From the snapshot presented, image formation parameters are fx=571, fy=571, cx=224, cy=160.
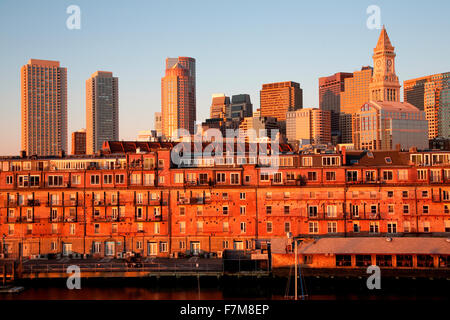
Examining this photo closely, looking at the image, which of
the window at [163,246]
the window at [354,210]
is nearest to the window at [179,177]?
the window at [163,246]

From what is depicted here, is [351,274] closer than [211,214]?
Yes

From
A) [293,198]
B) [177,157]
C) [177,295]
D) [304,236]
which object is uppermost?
[177,157]

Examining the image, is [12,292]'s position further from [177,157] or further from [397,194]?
[397,194]

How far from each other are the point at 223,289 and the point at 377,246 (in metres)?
21.1

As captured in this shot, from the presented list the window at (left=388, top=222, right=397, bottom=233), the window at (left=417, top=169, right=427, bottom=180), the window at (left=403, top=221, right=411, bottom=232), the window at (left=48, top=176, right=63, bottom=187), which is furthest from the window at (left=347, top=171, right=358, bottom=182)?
the window at (left=48, top=176, right=63, bottom=187)

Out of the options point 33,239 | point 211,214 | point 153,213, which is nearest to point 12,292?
point 33,239

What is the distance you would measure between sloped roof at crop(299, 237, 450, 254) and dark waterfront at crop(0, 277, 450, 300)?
3.76 m

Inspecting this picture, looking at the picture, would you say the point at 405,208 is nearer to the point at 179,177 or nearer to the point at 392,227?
the point at 392,227

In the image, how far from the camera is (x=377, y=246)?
248 feet

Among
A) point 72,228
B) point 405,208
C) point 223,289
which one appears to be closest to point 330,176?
point 405,208

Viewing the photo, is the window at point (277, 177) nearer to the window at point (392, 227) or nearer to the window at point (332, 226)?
the window at point (332, 226)

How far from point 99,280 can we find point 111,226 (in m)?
13.7

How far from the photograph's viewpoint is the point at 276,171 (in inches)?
3499
